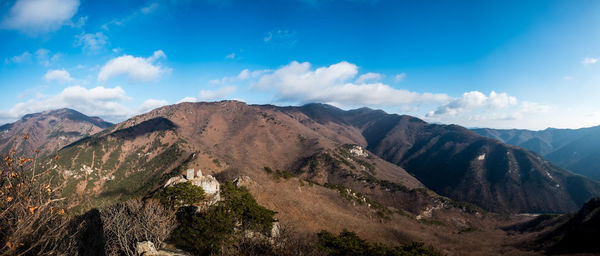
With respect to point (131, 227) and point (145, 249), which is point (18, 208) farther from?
point (131, 227)

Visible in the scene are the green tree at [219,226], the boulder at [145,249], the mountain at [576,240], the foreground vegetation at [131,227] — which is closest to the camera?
the foreground vegetation at [131,227]

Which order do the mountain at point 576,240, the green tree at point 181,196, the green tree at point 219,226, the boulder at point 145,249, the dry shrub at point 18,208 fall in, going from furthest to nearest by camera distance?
the mountain at point 576,240 → the green tree at point 181,196 → the green tree at point 219,226 → the boulder at point 145,249 → the dry shrub at point 18,208

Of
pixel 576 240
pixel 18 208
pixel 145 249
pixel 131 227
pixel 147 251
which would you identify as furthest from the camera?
pixel 576 240

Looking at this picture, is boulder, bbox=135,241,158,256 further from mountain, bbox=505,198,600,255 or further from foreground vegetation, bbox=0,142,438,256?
mountain, bbox=505,198,600,255

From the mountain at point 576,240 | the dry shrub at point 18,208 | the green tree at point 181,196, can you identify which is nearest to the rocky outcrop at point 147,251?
the dry shrub at point 18,208

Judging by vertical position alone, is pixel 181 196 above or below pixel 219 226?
above

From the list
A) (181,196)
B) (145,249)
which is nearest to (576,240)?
(181,196)

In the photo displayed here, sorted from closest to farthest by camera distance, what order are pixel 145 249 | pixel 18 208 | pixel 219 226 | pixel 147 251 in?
1. pixel 18 208
2. pixel 147 251
3. pixel 145 249
4. pixel 219 226

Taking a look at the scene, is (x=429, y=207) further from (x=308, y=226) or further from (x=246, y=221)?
(x=246, y=221)

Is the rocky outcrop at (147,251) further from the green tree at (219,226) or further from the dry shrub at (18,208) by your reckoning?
the dry shrub at (18,208)

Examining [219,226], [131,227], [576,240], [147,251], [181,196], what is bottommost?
[576,240]

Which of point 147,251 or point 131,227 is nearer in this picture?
point 147,251

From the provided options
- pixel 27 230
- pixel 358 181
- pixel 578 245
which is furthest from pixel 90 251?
pixel 358 181

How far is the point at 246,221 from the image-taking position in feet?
96.7
